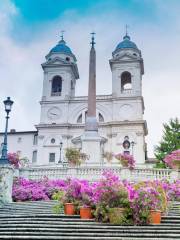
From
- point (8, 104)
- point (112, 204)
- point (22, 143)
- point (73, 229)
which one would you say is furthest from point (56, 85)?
point (73, 229)

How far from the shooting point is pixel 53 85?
65.8 meters

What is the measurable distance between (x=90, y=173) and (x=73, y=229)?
41.2 ft

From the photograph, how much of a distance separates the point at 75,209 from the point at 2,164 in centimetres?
665

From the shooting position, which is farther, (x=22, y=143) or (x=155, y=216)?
(x=22, y=143)

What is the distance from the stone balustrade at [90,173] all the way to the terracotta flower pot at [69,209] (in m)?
10.6

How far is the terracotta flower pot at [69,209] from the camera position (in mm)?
13133

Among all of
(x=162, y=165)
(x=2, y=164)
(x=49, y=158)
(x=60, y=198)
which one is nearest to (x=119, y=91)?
(x=49, y=158)

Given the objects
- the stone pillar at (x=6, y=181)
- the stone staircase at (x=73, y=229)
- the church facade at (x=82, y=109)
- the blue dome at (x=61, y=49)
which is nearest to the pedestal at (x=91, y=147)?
the stone pillar at (x=6, y=181)

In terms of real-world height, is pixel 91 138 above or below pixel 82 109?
below

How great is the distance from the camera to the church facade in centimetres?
5853

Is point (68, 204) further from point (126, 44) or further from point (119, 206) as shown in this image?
point (126, 44)

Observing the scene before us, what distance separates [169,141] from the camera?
41.6m

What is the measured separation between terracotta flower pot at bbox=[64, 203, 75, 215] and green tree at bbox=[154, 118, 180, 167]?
92.1ft

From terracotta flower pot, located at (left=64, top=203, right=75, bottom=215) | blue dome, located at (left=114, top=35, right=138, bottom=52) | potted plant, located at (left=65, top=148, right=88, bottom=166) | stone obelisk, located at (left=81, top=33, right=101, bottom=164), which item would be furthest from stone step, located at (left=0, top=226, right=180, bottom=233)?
blue dome, located at (left=114, top=35, right=138, bottom=52)
